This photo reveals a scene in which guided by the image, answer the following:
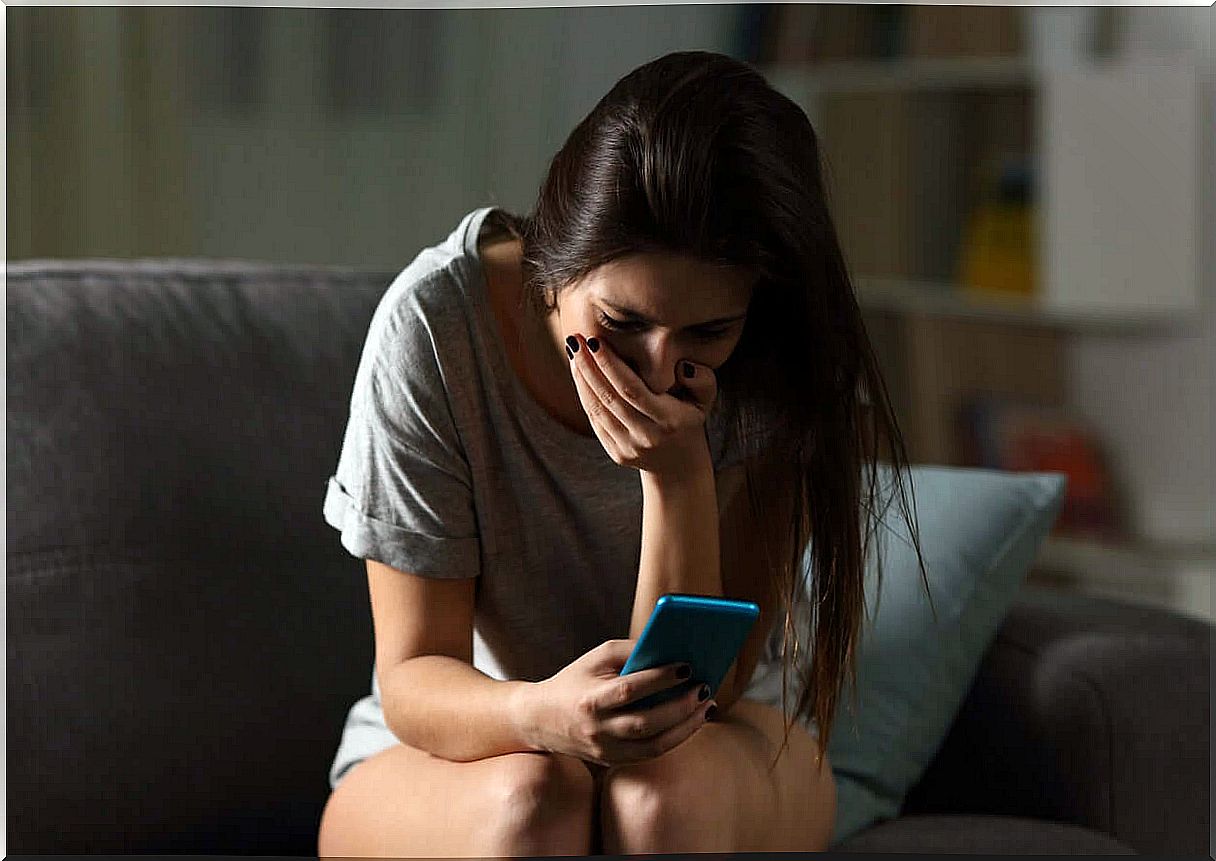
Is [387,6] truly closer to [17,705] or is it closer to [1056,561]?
[17,705]

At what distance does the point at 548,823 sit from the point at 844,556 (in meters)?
0.21

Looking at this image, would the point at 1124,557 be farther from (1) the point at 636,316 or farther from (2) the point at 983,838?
(1) the point at 636,316

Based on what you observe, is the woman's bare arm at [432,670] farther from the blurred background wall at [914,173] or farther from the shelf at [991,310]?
the shelf at [991,310]

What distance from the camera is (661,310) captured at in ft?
2.22

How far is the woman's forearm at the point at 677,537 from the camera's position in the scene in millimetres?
743

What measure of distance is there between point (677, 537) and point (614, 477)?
0.05 meters

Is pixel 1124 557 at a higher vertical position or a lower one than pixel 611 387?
lower

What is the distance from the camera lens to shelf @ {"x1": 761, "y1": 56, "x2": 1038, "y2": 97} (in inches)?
90.0

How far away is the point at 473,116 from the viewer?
2.26 meters

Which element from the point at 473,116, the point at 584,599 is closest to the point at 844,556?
the point at 584,599

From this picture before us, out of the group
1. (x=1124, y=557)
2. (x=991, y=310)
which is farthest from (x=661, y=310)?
(x=991, y=310)

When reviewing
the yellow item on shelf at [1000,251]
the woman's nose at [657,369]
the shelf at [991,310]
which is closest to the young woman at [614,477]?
the woman's nose at [657,369]

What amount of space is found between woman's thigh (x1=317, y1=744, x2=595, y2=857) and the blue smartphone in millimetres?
94

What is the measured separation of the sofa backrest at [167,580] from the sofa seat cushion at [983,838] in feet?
1.25
